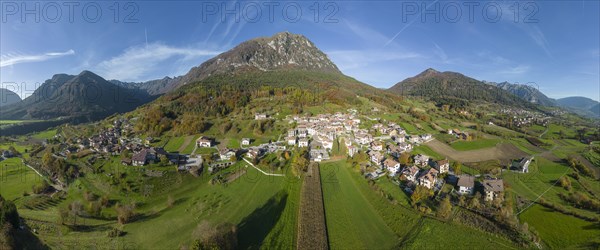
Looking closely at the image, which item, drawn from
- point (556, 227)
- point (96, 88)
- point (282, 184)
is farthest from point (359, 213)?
point (96, 88)

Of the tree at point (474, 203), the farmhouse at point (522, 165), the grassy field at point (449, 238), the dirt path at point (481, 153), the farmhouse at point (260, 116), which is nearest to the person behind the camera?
the grassy field at point (449, 238)

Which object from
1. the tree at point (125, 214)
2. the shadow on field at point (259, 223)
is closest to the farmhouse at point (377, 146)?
the shadow on field at point (259, 223)

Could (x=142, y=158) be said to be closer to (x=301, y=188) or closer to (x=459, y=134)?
(x=301, y=188)

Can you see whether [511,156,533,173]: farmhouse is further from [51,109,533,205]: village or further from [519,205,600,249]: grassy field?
[519,205,600,249]: grassy field

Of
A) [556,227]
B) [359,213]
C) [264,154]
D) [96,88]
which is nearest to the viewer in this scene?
[556,227]

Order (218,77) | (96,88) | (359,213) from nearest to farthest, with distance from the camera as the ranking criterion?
1. (359,213)
2. (218,77)
3. (96,88)

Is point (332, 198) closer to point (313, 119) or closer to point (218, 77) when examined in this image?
point (313, 119)

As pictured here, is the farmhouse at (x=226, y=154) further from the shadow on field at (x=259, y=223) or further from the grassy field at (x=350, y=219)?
the grassy field at (x=350, y=219)
